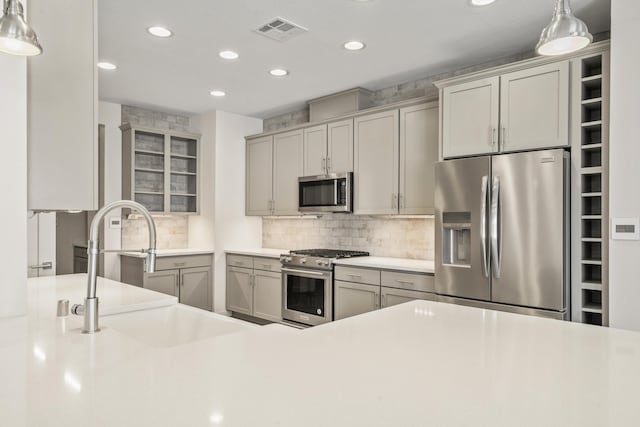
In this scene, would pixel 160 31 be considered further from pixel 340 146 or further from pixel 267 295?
pixel 267 295

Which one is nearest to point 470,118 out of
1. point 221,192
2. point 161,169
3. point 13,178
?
point 13,178

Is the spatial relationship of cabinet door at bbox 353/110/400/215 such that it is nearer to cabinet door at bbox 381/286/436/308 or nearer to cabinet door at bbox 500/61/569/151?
cabinet door at bbox 381/286/436/308

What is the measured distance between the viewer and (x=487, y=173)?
9.84ft

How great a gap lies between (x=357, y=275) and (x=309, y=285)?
641mm

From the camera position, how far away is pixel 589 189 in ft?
9.98

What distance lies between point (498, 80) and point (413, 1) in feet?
2.87

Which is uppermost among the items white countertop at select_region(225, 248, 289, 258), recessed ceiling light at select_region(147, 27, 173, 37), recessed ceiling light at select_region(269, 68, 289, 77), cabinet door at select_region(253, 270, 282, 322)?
recessed ceiling light at select_region(147, 27, 173, 37)

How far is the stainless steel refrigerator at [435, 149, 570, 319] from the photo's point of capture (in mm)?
2738

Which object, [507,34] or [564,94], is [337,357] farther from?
[507,34]

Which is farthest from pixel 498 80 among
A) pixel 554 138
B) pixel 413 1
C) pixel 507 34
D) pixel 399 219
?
pixel 399 219

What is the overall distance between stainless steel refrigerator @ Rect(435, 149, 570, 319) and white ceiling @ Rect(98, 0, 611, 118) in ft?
3.01

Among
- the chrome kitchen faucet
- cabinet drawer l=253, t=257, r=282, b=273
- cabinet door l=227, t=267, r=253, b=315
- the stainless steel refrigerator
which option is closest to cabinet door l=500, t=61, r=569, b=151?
the stainless steel refrigerator

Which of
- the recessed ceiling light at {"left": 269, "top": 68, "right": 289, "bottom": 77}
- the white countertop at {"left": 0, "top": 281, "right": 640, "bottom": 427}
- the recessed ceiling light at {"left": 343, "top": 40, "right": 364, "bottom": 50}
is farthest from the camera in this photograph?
the recessed ceiling light at {"left": 269, "top": 68, "right": 289, "bottom": 77}

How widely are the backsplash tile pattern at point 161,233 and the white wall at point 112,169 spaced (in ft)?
0.44
